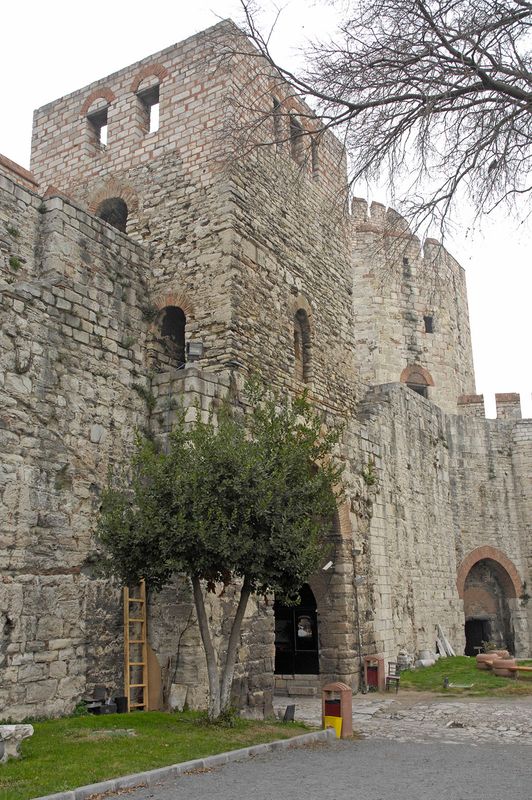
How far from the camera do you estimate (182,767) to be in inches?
250

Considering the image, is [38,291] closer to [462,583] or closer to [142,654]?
[142,654]

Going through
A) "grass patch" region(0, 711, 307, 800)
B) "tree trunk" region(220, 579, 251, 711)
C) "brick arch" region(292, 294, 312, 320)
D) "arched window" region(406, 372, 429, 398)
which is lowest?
"grass patch" region(0, 711, 307, 800)

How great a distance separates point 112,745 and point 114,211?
9230 millimetres

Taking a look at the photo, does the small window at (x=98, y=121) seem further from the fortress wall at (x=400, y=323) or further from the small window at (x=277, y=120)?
the fortress wall at (x=400, y=323)

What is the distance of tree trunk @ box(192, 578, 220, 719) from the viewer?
8297mm

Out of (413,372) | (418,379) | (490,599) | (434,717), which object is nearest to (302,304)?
(434,717)

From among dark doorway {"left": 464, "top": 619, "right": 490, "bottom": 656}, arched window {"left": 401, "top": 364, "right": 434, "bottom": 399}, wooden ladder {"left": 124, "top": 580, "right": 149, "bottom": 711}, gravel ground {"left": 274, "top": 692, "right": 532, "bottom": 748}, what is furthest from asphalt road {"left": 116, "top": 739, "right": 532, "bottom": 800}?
arched window {"left": 401, "top": 364, "right": 434, "bottom": 399}

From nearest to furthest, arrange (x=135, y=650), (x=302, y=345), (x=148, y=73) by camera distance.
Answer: (x=135, y=650)
(x=148, y=73)
(x=302, y=345)

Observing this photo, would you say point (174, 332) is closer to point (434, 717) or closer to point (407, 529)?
point (434, 717)

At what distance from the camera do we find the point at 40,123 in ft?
46.9

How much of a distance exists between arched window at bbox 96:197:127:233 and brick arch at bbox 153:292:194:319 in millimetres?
2262

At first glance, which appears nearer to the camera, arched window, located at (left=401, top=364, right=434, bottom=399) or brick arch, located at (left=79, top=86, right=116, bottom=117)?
brick arch, located at (left=79, top=86, right=116, bottom=117)

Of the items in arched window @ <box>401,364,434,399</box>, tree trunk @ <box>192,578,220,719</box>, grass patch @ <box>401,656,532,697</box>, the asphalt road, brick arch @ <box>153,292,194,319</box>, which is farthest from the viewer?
arched window @ <box>401,364,434,399</box>

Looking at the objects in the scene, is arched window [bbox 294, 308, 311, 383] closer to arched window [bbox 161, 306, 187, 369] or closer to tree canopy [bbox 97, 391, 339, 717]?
arched window [bbox 161, 306, 187, 369]
